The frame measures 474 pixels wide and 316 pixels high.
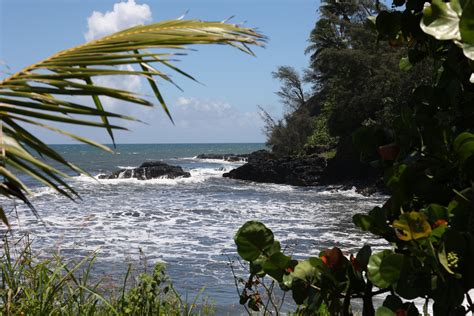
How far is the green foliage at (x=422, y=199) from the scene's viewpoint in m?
1.20

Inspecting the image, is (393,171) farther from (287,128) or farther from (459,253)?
(287,128)

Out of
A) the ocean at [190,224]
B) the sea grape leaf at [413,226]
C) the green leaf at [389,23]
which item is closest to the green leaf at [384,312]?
the sea grape leaf at [413,226]

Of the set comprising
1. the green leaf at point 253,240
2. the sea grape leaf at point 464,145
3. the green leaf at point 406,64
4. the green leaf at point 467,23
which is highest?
the green leaf at point 406,64

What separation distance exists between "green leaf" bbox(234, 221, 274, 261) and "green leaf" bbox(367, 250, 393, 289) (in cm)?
29

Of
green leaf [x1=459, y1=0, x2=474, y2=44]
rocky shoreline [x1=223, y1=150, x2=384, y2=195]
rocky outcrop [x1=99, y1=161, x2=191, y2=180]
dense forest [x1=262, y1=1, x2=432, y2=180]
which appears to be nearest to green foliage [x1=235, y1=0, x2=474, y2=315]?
green leaf [x1=459, y1=0, x2=474, y2=44]

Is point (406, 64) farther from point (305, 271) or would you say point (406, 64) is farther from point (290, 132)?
point (290, 132)

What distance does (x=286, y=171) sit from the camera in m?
31.8

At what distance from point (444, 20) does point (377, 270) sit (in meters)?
0.53

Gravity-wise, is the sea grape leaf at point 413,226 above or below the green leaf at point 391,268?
above

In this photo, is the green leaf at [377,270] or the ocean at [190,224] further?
the ocean at [190,224]

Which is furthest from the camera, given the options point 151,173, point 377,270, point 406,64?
point 151,173

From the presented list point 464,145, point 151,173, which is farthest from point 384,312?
point 151,173

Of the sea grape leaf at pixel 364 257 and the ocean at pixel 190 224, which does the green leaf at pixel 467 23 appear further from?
the ocean at pixel 190 224

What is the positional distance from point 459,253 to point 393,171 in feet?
0.96
